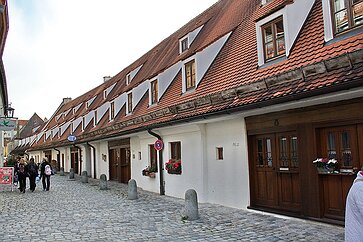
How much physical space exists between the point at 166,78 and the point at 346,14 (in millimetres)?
9389

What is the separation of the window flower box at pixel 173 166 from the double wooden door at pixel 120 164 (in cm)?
660

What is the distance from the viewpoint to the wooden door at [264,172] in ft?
33.5

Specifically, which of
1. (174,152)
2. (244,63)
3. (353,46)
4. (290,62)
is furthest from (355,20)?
(174,152)

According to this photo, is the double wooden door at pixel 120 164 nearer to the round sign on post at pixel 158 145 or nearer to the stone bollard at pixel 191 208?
the round sign on post at pixel 158 145

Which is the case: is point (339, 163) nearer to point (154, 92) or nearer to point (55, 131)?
point (154, 92)

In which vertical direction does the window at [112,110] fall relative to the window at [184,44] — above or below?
below

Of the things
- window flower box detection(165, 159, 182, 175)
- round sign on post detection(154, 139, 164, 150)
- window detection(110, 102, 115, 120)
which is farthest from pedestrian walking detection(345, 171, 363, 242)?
window detection(110, 102, 115, 120)

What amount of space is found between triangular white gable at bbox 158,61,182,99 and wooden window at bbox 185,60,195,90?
185 centimetres

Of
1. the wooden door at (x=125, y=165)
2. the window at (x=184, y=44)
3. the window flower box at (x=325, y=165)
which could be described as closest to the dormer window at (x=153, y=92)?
the window at (x=184, y=44)

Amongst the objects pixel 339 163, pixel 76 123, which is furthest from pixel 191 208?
pixel 76 123

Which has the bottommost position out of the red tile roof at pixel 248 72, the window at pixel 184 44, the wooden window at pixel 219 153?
the wooden window at pixel 219 153

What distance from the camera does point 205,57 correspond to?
1364 cm

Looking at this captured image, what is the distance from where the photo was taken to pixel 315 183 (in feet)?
28.4

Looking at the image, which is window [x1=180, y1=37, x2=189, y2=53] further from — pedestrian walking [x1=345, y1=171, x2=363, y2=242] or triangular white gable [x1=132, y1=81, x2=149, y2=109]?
pedestrian walking [x1=345, y1=171, x2=363, y2=242]
